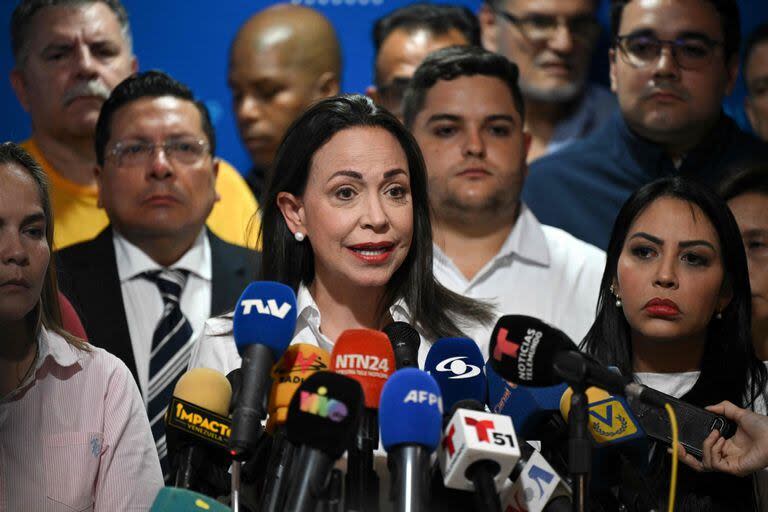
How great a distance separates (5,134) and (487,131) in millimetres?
2068

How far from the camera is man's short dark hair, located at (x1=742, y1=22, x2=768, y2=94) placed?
4.98m

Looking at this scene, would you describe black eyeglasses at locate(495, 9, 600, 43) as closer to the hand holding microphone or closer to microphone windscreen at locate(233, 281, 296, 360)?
the hand holding microphone

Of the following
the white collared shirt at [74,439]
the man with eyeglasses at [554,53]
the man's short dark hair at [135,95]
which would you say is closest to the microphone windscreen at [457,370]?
the white collared shirt at [74,439]

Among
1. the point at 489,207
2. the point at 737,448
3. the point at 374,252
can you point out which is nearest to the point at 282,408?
the point at 374,252

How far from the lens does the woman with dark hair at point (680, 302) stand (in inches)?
128

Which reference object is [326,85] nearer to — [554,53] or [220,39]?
[220,39]

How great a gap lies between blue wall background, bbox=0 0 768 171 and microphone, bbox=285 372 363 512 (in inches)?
137

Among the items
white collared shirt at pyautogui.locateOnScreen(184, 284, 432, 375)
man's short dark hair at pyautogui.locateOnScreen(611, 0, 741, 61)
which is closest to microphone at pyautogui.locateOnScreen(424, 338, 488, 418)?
white collared shirt at pyautogui.locateOnScreen(184, 284, 432, 375)

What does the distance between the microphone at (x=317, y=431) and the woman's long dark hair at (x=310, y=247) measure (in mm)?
1113

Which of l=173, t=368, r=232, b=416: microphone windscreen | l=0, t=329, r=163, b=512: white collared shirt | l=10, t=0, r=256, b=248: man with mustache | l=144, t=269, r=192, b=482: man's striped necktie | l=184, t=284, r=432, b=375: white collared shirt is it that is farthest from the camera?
l=10, t=0, r=256, b=248: man with mustache

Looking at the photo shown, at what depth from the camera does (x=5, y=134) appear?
494 centimetres

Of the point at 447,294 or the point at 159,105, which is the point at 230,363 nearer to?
the point at 447,294

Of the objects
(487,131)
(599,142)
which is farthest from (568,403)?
(599,142)

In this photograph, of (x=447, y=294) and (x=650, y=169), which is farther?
(x=650, y=169)
